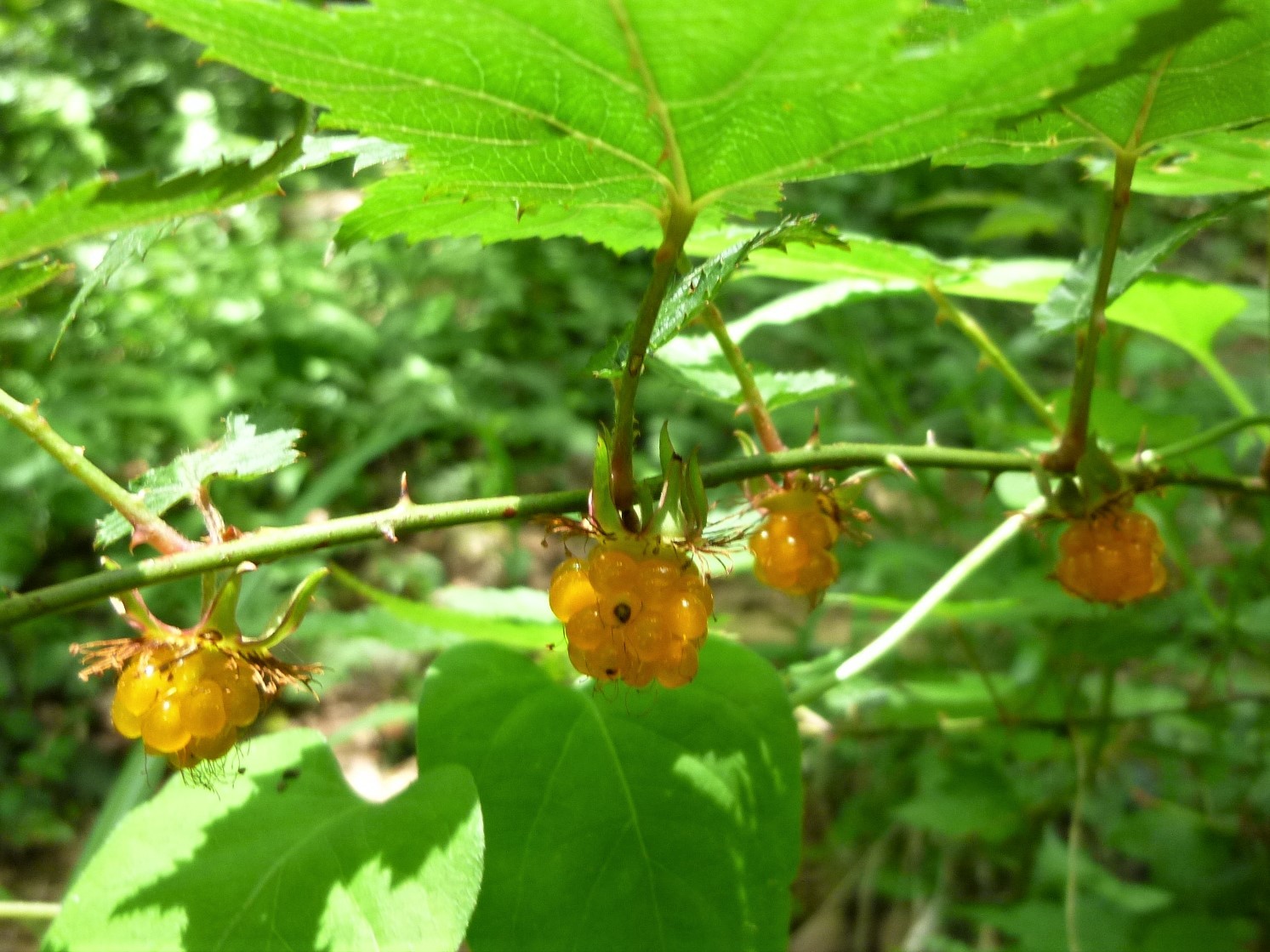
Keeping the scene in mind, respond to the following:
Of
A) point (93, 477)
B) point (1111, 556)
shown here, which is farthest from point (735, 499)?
point (93, 477)

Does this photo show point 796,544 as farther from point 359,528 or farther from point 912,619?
point 359,528

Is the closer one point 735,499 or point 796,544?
point 796,544

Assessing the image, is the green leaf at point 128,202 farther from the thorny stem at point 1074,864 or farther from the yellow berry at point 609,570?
the thorny stem at point 1074,864

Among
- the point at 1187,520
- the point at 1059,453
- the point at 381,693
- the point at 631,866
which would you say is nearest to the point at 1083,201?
the point at 1187,520

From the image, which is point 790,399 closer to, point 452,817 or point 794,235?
point 794,235

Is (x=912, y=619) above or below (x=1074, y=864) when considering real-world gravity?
above

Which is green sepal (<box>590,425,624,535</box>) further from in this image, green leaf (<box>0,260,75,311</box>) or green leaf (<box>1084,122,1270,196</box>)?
green leaf (<box>1084,122,1270,196</box>)

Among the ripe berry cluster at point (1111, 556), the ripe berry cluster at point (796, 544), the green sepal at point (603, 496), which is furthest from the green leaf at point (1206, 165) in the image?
the green sepal at point (603, 496)

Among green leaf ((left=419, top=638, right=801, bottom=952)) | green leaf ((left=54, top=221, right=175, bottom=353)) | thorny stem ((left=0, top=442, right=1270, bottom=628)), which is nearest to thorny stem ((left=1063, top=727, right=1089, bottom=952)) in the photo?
green leaf ((left=419, top=638, right=801, bottom=952))
